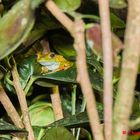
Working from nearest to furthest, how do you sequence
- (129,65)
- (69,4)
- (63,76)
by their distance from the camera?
(129,65) → (69,4) → (63,76)

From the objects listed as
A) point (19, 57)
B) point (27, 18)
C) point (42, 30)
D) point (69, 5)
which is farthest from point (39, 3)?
point (19, 57)

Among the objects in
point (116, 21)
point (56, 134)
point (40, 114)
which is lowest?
point (40, 114)

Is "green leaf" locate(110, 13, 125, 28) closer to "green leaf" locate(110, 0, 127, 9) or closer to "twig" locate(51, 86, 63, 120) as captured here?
"green leaf" locate(110, 0, 127, 9)

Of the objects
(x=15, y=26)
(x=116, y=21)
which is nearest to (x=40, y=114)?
(x=116, y=21)

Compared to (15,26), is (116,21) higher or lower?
lower

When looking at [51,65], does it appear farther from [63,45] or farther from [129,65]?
[129,65]

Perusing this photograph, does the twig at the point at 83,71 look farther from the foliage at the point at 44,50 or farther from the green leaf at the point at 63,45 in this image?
the green leaf at the point at 63,45

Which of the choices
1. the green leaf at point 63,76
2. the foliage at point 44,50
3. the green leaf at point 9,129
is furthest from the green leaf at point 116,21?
the green leaf at point 9,129
